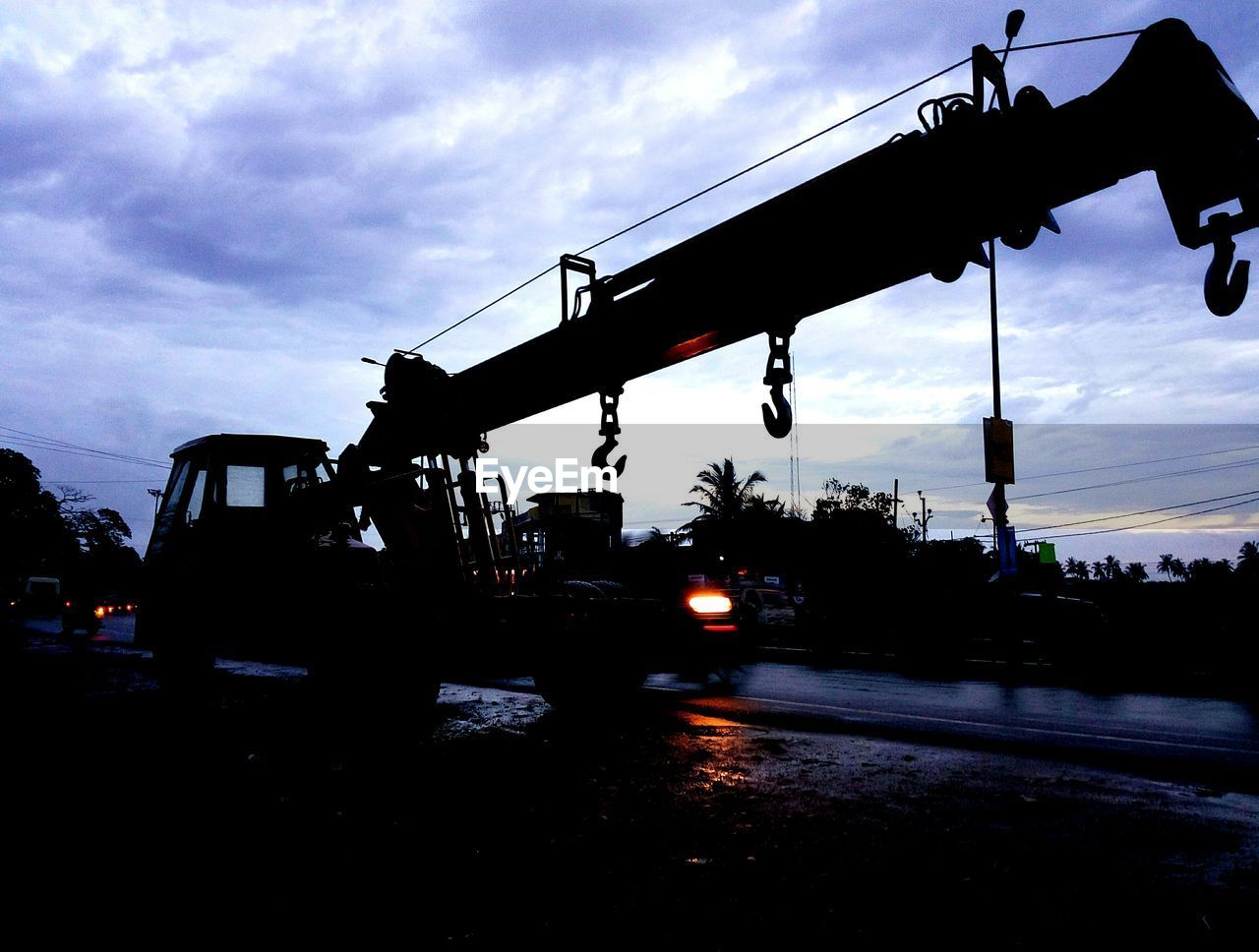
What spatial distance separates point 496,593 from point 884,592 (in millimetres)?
15872

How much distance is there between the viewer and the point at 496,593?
7.88m

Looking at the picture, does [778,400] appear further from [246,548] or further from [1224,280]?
[246,548]

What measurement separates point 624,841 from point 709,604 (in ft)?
19.6

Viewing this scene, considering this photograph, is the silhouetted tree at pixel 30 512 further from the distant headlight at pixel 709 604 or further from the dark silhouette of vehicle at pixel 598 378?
the distant headlight at pixel 709 604

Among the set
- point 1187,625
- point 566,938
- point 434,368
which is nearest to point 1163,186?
point 566,938

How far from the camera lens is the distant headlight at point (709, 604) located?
9.98m

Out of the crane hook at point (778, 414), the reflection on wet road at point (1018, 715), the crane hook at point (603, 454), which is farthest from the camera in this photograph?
the reflection on wet road at point (1018, 715)

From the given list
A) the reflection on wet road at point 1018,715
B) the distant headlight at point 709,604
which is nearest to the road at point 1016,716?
the reflection on wet road at point 1018,715

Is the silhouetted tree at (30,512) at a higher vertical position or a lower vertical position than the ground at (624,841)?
higher

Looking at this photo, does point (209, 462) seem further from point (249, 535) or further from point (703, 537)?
point (703, 537)

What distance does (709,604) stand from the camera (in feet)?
33.3

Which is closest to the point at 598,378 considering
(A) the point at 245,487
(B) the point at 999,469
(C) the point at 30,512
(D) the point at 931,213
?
(D) the point at 931,213

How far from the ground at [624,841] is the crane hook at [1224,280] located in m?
2.54

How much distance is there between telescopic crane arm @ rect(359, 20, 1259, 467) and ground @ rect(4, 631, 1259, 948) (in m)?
2.29
